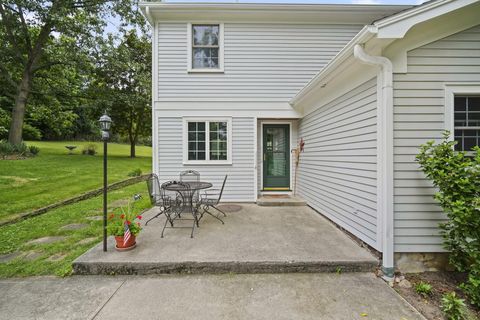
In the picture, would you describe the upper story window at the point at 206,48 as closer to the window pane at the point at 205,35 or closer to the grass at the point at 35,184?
the window pane at the point at 205,35

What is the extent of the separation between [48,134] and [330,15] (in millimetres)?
33326

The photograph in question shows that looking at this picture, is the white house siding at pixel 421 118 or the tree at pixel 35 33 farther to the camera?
the tree at pixel 35 33

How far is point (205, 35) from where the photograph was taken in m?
5.62

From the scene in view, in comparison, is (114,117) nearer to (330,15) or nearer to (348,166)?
(330,15)

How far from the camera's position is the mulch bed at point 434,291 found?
77.9 inches

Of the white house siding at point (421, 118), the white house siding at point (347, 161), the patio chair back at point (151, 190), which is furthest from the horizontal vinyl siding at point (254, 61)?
the white house siding at point (421, 118)

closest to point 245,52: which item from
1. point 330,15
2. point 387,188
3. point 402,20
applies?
point 330,15

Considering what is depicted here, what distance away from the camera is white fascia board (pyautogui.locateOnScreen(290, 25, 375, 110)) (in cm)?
239

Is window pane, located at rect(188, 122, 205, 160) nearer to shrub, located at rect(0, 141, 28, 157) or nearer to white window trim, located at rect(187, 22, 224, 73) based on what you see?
white window trim, located at rect(187, 22, 224, 73)

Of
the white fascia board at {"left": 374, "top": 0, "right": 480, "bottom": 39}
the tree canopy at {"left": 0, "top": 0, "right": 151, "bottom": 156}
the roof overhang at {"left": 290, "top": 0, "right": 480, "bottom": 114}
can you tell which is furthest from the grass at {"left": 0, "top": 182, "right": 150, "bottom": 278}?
the tree canopy at {"left": 0, "top": 0, "right": 151, "bottom": 156}

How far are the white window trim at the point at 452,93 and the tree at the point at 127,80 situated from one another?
41.3 feet

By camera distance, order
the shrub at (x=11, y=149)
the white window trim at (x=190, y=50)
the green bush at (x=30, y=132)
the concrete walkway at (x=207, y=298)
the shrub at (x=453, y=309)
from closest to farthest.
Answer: the shrub at (x=453, y=309) → the concrete walkway at (x=207, y=298) → the white window trim at (x=190, y=50) → the shrub at (x=11, y=149) → the green bush at (x=30, y=132)

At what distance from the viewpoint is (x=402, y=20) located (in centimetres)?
236

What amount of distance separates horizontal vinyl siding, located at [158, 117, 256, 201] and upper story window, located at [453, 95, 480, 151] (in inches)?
149
